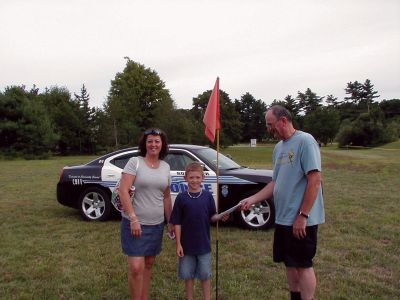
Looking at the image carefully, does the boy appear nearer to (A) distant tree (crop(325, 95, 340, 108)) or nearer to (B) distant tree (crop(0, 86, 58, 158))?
(B) distant tree (crop(0, 86, 58, 158))

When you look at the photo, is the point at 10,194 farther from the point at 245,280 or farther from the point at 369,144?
the point at 369,144

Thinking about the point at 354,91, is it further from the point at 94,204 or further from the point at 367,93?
the point at 94,204

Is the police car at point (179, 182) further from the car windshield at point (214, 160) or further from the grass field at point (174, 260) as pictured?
the grass field at point (174, 260)

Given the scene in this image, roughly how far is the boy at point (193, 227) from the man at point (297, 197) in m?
0.59

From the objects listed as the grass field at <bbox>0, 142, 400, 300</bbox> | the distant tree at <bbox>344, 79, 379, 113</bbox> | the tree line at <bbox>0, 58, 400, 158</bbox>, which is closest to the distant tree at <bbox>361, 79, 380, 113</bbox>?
the distant tree at <bbox>344, 79, 379, 113</bbox>

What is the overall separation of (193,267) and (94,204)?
463cm

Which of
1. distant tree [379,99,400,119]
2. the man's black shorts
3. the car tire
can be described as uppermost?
distant tree [379,99,400,119]

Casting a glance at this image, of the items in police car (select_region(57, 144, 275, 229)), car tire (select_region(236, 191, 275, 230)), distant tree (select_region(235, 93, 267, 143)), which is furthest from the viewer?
distant tree (select_region(235, 93, 267, 143))

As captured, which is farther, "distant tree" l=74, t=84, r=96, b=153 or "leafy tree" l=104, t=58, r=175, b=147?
"distant tree" l=74, t=84, r=96, b=153

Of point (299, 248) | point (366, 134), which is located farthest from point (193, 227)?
point (366, 134)

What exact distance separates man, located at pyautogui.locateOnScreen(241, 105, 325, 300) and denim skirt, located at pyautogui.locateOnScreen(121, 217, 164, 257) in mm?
1056

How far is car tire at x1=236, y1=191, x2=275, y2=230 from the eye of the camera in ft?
23.4

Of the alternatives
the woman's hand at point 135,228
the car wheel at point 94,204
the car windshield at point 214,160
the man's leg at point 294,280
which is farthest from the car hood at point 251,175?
the woman's hand at point 135,228

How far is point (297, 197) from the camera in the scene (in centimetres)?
347
